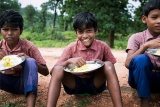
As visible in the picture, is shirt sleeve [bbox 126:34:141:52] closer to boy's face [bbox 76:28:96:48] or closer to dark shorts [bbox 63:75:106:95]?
boy's face [bbox 76:28:96:48]

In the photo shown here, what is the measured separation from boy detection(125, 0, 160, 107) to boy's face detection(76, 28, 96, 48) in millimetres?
397

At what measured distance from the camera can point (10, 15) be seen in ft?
7.71

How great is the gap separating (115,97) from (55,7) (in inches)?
909

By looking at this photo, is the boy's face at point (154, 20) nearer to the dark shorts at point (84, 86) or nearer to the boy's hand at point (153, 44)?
the boy's hand at point (153, 44)

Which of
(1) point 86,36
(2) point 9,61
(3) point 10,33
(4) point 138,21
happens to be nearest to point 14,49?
(3) point 10,33

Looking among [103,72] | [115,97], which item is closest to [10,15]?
[103,72]

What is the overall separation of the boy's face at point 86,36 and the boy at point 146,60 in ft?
1.30

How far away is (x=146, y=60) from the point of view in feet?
6.54

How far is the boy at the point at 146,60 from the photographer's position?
6.48 feet

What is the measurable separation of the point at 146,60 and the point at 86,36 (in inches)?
24.8

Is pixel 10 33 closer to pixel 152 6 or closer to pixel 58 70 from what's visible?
pixel 58 70

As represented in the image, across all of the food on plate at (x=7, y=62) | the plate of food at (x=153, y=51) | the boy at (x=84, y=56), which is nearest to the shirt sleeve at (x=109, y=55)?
→ the boy at (x=84, y=56)

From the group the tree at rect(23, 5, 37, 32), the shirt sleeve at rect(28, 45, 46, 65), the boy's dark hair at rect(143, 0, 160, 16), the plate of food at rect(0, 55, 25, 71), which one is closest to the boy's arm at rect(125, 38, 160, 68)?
the boy's dark hair at rect(143, 0, 160, 16)

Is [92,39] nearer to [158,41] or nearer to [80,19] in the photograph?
[80,19]
